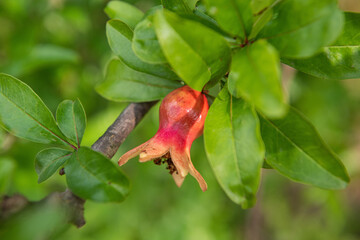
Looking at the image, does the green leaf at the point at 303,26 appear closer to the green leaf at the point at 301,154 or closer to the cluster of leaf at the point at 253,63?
the cluster of leaf at the point at 253,63

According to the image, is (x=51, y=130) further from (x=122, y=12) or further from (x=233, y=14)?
(x=233, y=14)

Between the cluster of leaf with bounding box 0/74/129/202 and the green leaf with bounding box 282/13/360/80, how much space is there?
515 mm

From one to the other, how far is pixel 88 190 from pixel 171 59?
315mm

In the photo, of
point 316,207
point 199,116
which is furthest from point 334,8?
point 316,207

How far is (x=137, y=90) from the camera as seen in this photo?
1.00 metres

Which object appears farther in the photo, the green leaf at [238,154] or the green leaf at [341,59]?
the green leaf at [341,59]

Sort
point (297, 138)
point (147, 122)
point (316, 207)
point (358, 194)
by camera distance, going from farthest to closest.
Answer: point (358, 194) < point (316, 207) < point (147, 122) < point (297, 138)

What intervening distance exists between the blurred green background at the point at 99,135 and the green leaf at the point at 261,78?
43 cm

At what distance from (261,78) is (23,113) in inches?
23.0

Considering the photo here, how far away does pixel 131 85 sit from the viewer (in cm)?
101

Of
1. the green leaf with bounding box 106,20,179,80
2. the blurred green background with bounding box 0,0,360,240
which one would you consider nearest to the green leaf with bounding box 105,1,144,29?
the green leaf with bounding box 106,20,179,80

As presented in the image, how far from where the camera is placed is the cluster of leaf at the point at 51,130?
0.71 m

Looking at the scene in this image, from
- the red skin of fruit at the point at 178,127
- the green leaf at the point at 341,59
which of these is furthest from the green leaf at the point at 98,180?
the green leaf at the point at 341,59

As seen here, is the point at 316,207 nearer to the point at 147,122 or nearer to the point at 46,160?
the point at 147,122
